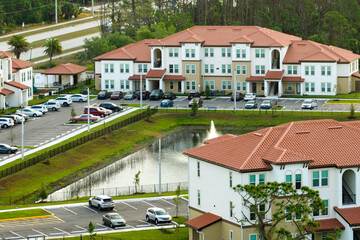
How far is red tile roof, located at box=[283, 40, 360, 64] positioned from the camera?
15488cm

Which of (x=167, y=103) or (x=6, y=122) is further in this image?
(x=167, y=103)

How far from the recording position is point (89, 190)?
106 metres

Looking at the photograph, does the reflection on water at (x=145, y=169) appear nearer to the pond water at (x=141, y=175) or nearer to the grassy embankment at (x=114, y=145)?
the pond water at (x=141, y=175)

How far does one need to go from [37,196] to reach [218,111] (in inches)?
1923

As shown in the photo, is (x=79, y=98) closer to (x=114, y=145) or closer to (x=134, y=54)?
(x=134, y=54)

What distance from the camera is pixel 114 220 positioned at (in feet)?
284

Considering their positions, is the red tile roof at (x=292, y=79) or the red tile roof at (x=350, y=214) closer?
the red tile roof at (x=350, y=214)

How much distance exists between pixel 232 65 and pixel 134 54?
16243 mm

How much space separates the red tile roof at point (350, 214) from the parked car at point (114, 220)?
1807cm

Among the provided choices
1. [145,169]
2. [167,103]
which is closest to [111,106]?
[167,103]

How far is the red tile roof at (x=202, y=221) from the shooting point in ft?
268

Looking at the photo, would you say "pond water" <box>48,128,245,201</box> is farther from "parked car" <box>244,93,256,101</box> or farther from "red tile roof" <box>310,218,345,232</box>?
"red tile roof" <box>310,218,345,232</box>

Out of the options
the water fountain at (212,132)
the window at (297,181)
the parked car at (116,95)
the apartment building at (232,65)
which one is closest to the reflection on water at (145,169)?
the water fountain at (212,132)

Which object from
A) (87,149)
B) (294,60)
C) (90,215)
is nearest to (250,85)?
(294,60)
